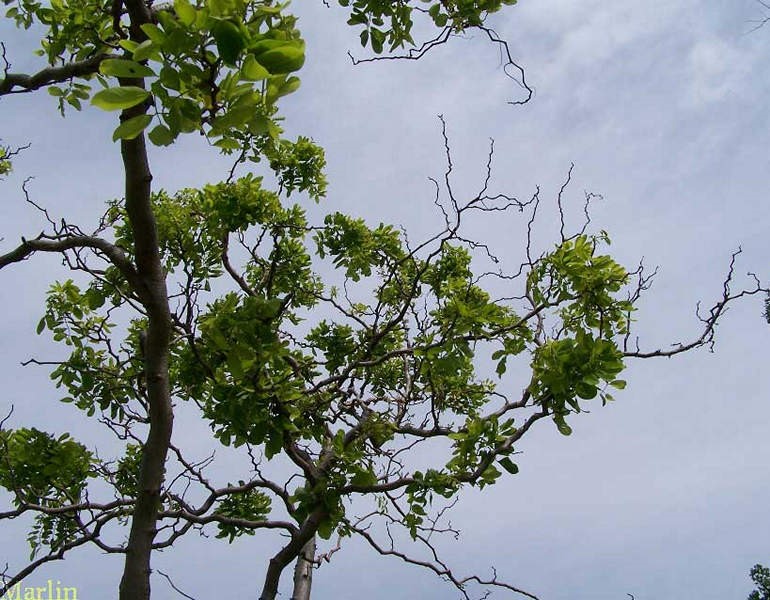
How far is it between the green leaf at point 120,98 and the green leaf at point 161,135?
0.61ft

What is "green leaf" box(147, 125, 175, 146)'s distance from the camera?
1.59m

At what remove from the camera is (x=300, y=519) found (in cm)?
476

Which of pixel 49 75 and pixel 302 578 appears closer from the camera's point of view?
A: pixel 49 75

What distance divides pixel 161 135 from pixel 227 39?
0.26 metres

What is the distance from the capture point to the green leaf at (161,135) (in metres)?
1.59

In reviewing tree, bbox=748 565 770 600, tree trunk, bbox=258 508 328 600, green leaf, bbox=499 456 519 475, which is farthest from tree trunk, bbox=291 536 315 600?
tree, bbox=748 565 770 600

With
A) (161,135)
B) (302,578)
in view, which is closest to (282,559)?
(302,578)

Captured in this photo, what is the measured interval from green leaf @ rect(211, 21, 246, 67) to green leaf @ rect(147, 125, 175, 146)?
0.69 feet

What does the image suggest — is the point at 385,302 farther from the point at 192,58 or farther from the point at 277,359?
the point at 192,58

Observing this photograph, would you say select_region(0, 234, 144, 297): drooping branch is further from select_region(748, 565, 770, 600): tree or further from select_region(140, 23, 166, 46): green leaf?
select_region(748, 565, 770, 600): tree

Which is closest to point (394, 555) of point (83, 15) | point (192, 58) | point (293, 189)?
point (293, 189)

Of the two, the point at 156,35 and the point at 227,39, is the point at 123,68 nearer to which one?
the point at 156,35

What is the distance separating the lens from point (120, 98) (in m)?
1.39

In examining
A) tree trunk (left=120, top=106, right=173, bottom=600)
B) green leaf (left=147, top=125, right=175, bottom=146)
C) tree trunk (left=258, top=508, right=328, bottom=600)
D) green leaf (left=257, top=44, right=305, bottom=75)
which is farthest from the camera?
tree trunk (left=258, top=508, right=328, bottom=600)
